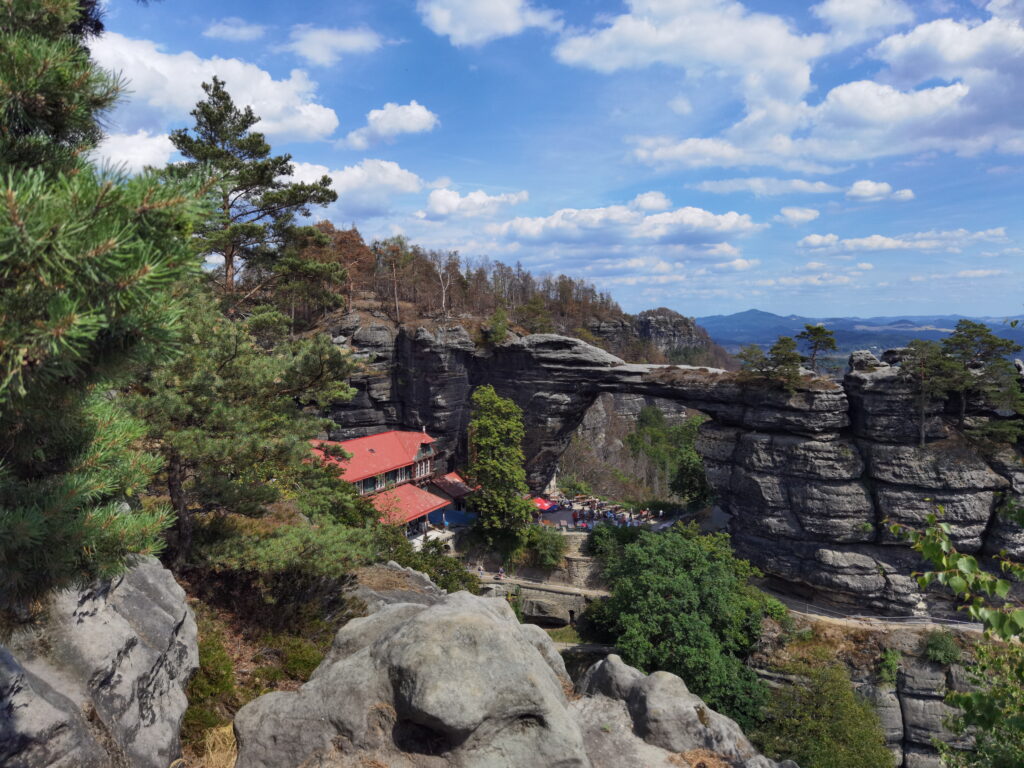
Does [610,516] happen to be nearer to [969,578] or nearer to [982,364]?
[982,364]

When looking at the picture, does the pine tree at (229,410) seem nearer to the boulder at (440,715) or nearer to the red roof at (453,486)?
the boulder at (440,715)

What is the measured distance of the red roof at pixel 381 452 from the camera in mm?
27062

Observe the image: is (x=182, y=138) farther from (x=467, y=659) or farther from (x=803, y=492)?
(x=803, y=492)

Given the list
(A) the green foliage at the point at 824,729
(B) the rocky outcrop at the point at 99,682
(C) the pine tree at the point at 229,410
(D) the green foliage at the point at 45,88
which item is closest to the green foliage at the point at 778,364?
(A) the green foliage at the point at 824,729

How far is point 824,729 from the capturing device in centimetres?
1611

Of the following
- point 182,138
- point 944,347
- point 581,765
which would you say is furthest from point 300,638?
point 944,347

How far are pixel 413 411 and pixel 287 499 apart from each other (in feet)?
76.6

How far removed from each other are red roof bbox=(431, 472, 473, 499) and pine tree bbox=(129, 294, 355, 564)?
73.5 feet

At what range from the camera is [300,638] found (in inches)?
339

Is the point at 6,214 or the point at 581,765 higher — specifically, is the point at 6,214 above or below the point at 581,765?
above

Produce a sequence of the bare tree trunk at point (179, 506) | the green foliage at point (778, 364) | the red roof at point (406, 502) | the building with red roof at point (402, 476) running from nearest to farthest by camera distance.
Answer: the bare tree trunk at point (179, 506), the red roof at point (406, 502), the green foliage at point (778, 364), the building with red roof at point (402, 476)

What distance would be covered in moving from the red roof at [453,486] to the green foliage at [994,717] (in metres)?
25.4

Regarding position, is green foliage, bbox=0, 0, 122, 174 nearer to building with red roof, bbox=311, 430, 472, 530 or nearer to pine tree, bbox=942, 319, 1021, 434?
building with red roof, bbox=311, 430, 472, 530

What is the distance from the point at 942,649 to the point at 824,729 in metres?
8.65
